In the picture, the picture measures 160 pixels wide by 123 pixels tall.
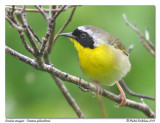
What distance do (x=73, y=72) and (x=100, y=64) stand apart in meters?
0.36

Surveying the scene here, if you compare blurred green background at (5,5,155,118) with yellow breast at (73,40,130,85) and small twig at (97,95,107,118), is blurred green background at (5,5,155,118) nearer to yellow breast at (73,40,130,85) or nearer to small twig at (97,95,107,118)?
small twig at (97,95,107,118)

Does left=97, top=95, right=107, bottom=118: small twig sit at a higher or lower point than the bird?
lower

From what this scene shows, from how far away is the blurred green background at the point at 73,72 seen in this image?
233cm

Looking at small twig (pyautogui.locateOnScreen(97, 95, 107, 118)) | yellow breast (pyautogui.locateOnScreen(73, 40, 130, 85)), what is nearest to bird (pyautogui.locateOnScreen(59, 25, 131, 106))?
yellow breast (pyautogui.locateOnScreen(73, 40, 130, 85))

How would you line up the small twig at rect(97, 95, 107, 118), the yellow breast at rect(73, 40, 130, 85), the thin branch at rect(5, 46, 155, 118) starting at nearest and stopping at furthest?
the thin branch at rect(5, 46, 155, 118), the yellow breast at rect(73, 40, 130, 85), the small twig at rect(97, 95, 107, 118)

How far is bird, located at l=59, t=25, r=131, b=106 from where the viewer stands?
216 cm

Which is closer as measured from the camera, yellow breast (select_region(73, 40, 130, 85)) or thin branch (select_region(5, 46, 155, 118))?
thin branch (select_region(5, 46, 155, 118))

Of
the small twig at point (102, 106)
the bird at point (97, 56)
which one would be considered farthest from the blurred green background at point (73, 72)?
the bird at point (97, 56)

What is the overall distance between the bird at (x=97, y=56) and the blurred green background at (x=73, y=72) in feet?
0.72

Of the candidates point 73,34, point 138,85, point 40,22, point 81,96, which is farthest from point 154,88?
point 40,22

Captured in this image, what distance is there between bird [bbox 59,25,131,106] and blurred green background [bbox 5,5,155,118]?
0.22 metres
